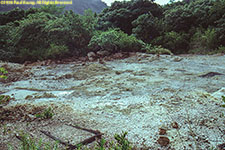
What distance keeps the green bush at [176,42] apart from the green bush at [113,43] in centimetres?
184

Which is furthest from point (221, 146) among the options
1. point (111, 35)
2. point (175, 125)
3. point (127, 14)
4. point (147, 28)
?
point (127, 14)

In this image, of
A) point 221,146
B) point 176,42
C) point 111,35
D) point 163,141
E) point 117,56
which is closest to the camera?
point 221,146

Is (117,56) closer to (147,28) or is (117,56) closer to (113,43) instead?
(113,43)

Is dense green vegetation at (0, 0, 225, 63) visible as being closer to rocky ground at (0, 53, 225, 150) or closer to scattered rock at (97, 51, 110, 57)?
scattered rock at (97, 51, 110, 57)

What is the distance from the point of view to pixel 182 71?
474cm

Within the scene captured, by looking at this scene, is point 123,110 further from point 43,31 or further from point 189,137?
point 43,31

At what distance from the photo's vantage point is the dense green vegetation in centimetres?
792

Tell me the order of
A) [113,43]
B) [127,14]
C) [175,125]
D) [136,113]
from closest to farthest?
[175,125], [136,113], [113,43], [127,14]

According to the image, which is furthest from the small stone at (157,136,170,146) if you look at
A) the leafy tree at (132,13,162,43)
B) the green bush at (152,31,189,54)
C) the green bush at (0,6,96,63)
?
the leafy tree at (132,13,162,43)

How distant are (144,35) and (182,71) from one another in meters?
5.88

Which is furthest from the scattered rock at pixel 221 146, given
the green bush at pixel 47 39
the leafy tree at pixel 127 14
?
the leafy tree at pixel 127 14

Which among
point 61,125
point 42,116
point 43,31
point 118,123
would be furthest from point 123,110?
point 43,31

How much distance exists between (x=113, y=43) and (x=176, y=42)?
3485 millimetres

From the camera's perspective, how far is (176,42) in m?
8.88
